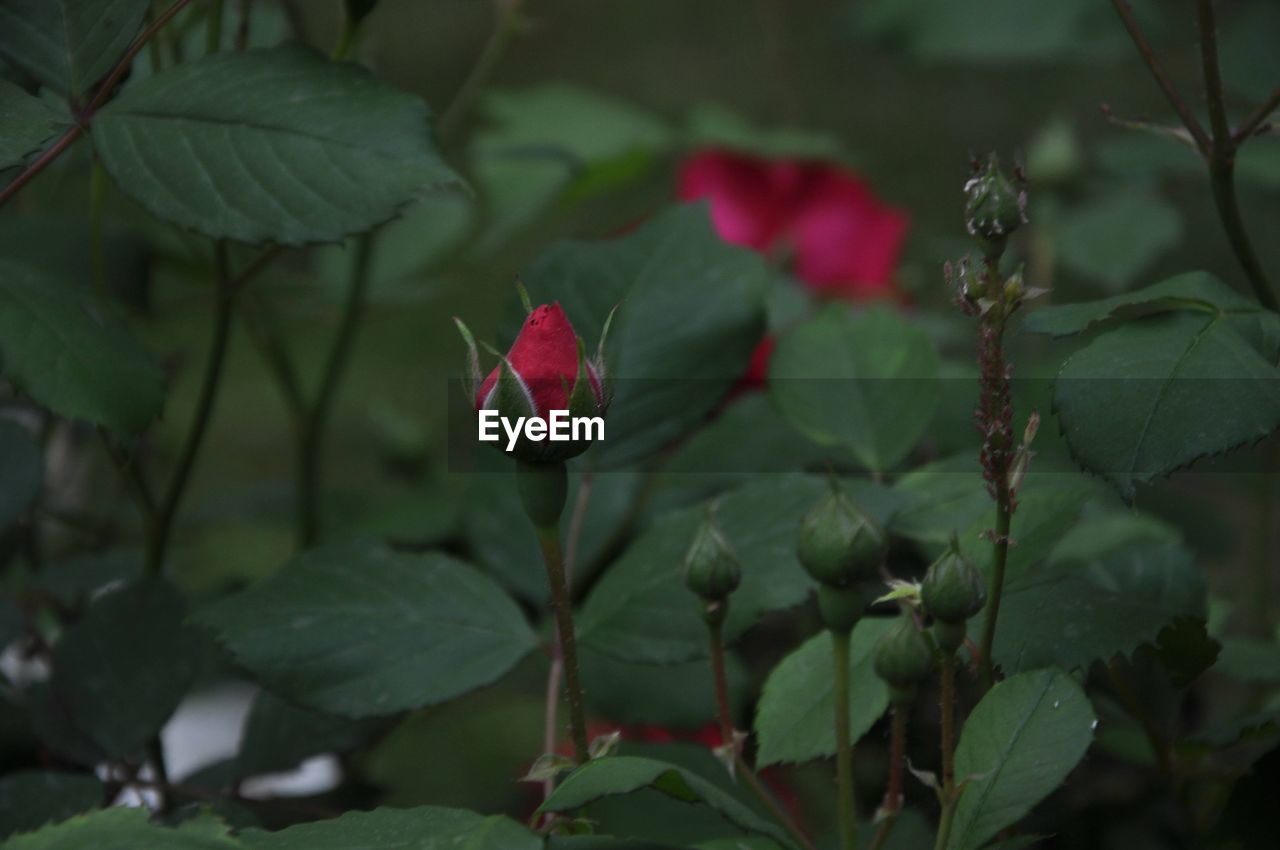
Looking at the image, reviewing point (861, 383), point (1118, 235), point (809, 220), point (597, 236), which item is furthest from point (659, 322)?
point (1118, 235)

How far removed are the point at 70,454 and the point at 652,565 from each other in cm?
55

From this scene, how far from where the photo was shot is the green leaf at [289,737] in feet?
1.52

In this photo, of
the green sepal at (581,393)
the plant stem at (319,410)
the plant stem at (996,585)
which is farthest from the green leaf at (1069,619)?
the plant stem at (319,410)

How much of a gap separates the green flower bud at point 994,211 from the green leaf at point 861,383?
0.19 m

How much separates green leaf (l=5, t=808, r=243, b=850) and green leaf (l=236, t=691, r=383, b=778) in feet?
0.57

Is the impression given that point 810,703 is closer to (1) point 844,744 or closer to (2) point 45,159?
(1) point 844,744

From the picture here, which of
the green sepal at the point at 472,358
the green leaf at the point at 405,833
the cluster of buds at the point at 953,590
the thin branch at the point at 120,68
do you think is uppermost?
the thin branch at the point at 120,68

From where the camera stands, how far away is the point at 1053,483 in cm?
42

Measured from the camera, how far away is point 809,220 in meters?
0.83

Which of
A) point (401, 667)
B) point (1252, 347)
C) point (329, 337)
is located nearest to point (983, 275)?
point (1252, 347)

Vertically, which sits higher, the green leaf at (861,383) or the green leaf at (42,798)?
the green leaf at (861,383)

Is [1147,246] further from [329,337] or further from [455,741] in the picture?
[329,337]

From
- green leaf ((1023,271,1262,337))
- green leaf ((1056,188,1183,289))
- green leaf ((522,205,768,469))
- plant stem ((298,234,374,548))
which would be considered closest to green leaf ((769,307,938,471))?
green leaf ((522,205,768,469))

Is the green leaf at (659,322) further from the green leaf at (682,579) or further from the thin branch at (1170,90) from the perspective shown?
the thin branch at (1170,90)
